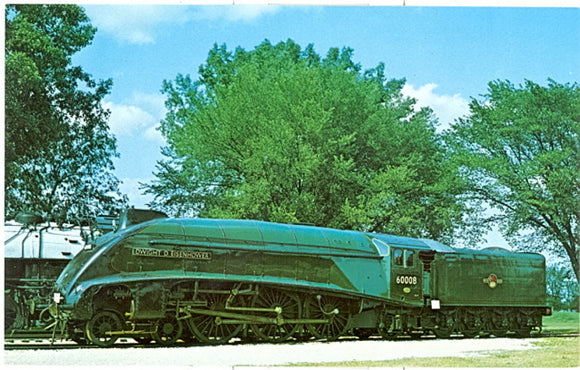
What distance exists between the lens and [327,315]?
1694 cm

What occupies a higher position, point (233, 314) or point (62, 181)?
point (62, 181)

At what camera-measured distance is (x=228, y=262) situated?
15664mm

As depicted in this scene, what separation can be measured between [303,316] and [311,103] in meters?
7.38

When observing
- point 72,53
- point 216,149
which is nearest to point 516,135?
point 216,149

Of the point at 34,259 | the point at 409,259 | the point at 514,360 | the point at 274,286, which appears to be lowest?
the point at 514,360

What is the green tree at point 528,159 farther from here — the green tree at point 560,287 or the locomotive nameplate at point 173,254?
the locomotive nameplate at point 173,254

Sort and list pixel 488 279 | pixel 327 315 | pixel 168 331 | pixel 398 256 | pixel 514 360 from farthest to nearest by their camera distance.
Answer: pixel 488 279 → pixel 398 256 → pixel 327 315 → pixel 168 331 → pixel 514 360

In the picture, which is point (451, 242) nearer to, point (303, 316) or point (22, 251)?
point (303, 316)

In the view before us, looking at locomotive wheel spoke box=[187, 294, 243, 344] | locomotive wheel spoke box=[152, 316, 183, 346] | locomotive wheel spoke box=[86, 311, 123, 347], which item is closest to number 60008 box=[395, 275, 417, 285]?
locomotive wheel spoke box=[187, 294, 243, 344]

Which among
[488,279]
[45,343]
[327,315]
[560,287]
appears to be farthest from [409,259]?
[45,343]

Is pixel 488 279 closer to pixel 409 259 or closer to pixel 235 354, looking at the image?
pixel 409 259

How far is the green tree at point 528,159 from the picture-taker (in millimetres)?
20172

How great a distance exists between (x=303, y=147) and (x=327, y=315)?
586 cm

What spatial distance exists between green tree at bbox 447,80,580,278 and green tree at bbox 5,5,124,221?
407 inches
